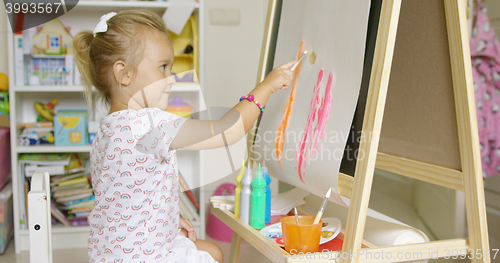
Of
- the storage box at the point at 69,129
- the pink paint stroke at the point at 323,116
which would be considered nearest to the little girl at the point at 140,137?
the pink paint stroke at the point at 323,116

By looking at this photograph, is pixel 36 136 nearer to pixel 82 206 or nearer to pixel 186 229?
pixel 82 206

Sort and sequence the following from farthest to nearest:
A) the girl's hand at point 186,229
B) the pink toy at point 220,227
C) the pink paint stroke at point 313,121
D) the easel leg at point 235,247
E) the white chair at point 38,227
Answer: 1. the pink toy at point 220,227
2. the easel leg at point 235,247
3. the girl's hand at point 186,229
4. the pink paint stroke at point 313,121
5. the white chair at point 38,227

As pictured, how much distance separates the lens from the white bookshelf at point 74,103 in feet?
6.96

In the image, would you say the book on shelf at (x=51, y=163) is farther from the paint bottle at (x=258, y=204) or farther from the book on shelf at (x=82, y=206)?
the paint bottle at (x=258, y=204)

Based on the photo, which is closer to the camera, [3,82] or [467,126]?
[467,126]

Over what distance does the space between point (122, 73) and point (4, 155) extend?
5.34ft

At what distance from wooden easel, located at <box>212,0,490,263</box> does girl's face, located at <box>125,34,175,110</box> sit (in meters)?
0.41

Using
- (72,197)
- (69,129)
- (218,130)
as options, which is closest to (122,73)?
(218,130)

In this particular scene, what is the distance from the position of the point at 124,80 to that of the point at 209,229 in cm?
158

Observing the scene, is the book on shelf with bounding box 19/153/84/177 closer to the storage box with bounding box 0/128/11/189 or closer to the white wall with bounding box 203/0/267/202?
the storage box with bounding box 0/128/11/189

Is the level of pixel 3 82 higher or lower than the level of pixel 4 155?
higher

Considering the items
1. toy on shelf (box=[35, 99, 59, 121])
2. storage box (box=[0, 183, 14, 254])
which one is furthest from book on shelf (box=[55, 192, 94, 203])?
toy on shelf (box=[35, 99, 59, 121])

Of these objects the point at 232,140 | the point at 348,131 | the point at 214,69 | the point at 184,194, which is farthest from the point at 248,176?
the point at 214,69

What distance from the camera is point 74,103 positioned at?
7.92 ft
